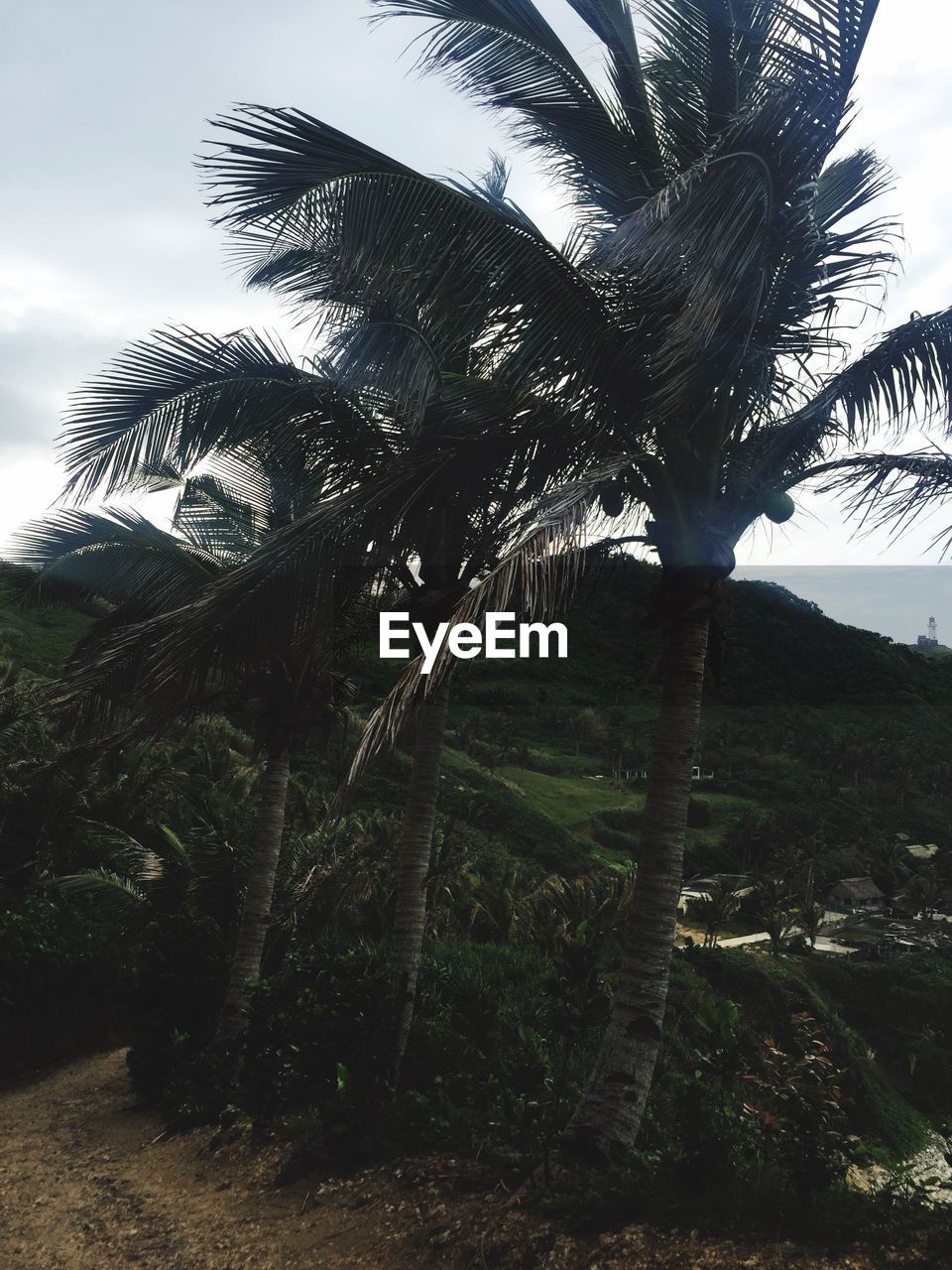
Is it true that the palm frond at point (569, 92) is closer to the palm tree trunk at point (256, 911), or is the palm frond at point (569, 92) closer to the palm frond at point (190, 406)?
the palm frond at point (190, 406)

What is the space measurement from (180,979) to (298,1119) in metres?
2.96

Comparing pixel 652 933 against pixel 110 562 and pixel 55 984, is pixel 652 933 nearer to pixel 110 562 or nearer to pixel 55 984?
pixel 110 562

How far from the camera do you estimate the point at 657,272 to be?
214 inches

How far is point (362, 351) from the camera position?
7055 mm

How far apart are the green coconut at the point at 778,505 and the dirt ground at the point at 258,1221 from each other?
165 inches

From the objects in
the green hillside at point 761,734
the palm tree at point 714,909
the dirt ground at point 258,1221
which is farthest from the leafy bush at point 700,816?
the dirt ground at point 258,1221

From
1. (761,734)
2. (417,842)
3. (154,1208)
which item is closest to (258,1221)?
(154,1208)

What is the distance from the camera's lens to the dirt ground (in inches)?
188

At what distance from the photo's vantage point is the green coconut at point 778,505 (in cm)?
626

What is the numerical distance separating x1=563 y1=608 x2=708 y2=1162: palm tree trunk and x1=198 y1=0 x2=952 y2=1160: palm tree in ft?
0.05

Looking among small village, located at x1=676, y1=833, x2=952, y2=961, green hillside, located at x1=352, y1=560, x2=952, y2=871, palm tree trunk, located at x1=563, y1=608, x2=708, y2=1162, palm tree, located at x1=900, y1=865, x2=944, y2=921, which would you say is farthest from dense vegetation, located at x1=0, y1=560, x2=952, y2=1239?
palm tree, located at x1=900, y1=865, x2=944, y2=921

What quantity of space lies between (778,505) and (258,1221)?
6.12m

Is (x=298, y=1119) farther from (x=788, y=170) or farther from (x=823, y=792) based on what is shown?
(x=823, y=792)

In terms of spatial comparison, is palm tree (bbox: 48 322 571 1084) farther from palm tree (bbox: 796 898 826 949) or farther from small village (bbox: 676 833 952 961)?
palm tree (bbox: 796 898 826 949)
